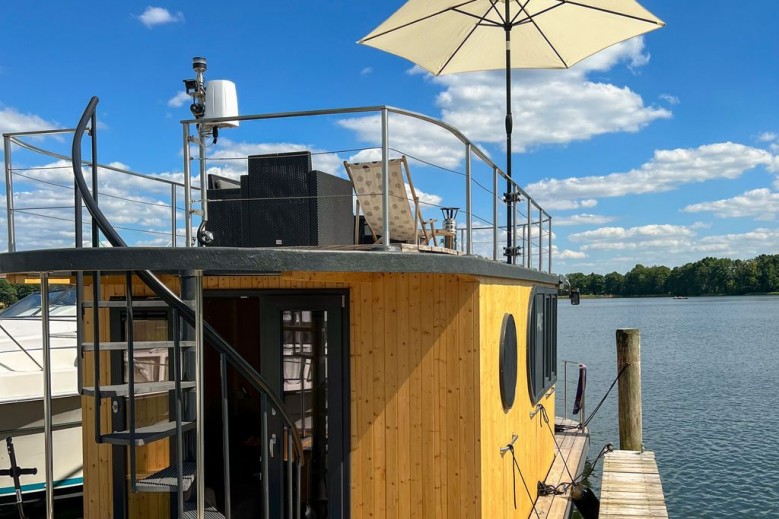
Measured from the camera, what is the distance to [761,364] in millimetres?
30109

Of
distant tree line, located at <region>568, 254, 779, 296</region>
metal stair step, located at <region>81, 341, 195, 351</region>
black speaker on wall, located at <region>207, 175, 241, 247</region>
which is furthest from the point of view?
distant tree line, located at <region>568, 254, 779, 296</region>

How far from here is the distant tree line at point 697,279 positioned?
328 feet

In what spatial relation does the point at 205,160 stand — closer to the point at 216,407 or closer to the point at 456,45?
the point at 216,407

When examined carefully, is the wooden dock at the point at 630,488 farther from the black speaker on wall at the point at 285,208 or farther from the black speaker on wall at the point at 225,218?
the black speaker on wall at the point at 225,218

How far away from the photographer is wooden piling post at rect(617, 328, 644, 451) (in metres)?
11.8

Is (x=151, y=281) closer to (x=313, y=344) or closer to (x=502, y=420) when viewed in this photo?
(x=313, y=344)

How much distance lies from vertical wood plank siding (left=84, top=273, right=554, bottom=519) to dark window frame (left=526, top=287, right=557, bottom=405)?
2.29 meters

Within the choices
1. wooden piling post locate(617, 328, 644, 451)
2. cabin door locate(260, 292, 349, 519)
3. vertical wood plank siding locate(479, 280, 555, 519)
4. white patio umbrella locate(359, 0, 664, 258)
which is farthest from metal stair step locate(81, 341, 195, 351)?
wooden piling post locate(617, 328, 644, 451)

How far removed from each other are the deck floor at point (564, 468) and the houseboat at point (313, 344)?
1.25 metres

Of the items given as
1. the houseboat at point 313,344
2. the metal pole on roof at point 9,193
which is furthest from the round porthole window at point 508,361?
the metal pole on roof at point 9,193

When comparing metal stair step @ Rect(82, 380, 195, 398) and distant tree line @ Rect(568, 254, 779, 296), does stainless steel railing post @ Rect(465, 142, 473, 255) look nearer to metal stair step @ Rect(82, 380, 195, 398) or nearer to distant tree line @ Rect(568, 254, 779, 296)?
metal stair step @ Rect(82, 380, 195, 398)

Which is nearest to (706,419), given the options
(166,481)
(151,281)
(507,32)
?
(507,32)

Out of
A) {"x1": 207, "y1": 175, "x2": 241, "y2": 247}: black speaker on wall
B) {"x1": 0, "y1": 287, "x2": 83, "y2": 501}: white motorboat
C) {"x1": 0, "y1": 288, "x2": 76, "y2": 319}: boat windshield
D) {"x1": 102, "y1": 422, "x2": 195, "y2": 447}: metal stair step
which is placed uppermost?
{"x1": 207, "y1": 175, "x2": 241, "y2": 247}: black speaker on wall

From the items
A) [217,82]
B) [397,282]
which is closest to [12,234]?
[217,82]
